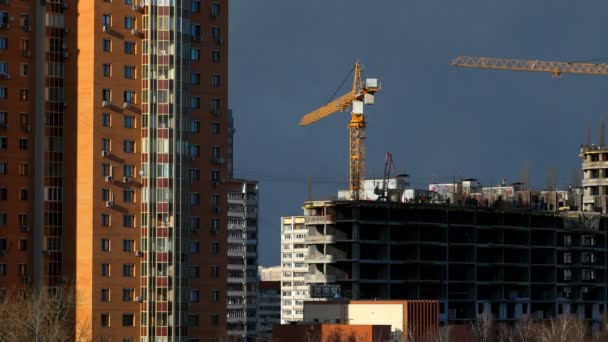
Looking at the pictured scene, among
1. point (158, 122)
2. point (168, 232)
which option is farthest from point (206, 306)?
point (158, 122)

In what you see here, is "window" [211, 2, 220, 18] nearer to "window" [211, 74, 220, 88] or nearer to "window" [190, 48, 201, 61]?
"window" [190, 48, 201, 61]

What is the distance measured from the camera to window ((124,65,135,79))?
160 meters

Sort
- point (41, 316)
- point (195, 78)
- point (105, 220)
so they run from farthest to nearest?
point (195, 78) → point (105, 220) → point (41, 316)

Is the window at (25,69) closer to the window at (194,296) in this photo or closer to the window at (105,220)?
the window at (105,220)

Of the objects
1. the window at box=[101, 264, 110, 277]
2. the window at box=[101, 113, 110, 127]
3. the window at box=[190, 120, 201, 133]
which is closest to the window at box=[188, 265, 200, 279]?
the window at box=[101, 264, 110, 277]

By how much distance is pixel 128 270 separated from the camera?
521 ft

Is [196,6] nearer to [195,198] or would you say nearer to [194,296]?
[195,198]

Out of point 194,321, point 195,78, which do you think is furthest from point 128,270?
point 195,78

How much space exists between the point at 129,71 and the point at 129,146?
8.09 metres

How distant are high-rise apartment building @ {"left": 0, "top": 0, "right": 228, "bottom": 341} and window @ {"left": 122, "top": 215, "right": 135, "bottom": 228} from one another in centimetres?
11

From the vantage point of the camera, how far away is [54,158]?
163 m

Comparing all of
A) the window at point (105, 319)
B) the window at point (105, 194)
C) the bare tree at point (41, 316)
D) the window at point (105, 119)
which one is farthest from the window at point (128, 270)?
the window at point (105, 119)

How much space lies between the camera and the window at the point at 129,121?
160 metres

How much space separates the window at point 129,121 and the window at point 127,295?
17.7 metres
